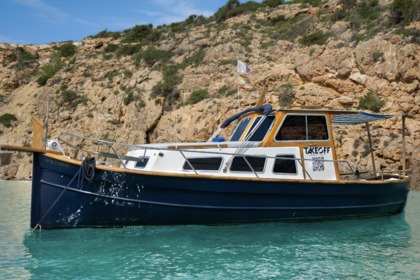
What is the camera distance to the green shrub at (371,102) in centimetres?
2152

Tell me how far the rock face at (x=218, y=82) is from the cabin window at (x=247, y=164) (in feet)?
29.2

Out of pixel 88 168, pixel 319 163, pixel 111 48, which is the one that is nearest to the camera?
pixel 88 168

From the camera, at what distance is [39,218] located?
886cm

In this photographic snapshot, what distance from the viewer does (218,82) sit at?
28734 millimetres

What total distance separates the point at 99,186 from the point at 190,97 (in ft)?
63.6

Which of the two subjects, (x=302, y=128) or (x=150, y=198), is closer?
(x=150, y=198)

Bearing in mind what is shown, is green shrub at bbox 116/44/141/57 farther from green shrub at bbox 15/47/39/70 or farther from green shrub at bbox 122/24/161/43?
green shrub at bbox 15/47/39/70

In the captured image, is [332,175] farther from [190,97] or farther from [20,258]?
[190,97]

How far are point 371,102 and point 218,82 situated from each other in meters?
11.0

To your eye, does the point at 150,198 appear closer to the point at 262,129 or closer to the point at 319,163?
the point at 262,129

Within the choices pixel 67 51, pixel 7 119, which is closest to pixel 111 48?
pixel 67 51

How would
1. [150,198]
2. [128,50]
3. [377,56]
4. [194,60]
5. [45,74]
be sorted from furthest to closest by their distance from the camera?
[128,50] → [45,74] → [194,60] → [377,56] → [150,198]

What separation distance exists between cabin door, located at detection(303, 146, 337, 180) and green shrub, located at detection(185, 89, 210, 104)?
56.1 feet

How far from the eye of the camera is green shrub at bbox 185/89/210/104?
89.6ft
